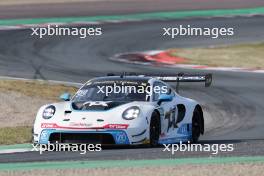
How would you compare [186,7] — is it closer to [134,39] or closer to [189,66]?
[134,39]

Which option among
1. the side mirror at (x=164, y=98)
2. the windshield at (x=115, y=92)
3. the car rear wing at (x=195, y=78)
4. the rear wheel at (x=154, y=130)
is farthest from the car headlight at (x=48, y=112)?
the car rear wing at (x=195, y=78)

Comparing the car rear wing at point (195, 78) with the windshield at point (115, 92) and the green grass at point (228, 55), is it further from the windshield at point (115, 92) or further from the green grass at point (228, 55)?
the green grass at point (228, 55)

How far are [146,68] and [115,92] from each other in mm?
10117

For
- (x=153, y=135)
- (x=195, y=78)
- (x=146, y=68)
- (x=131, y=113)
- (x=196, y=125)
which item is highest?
(x=195, y=78)

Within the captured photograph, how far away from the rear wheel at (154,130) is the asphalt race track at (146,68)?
1.15ft

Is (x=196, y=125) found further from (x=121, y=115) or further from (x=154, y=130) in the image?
(x=121, y=115)

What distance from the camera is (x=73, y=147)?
1355cm

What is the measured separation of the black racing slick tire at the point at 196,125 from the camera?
15.0 meters

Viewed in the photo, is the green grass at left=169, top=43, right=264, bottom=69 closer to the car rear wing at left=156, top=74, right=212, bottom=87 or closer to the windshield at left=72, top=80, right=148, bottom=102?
the car rear wing at left=156, top=74, right=212, bottom=87

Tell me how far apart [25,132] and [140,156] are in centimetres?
354

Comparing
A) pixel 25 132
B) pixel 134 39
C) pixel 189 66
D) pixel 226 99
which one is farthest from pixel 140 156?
pixel 134 39

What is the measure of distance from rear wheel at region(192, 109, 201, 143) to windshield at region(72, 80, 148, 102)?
1.15 meters

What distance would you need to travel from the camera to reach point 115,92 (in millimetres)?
14258

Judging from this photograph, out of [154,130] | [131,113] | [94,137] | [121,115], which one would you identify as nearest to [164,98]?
[154,130]
